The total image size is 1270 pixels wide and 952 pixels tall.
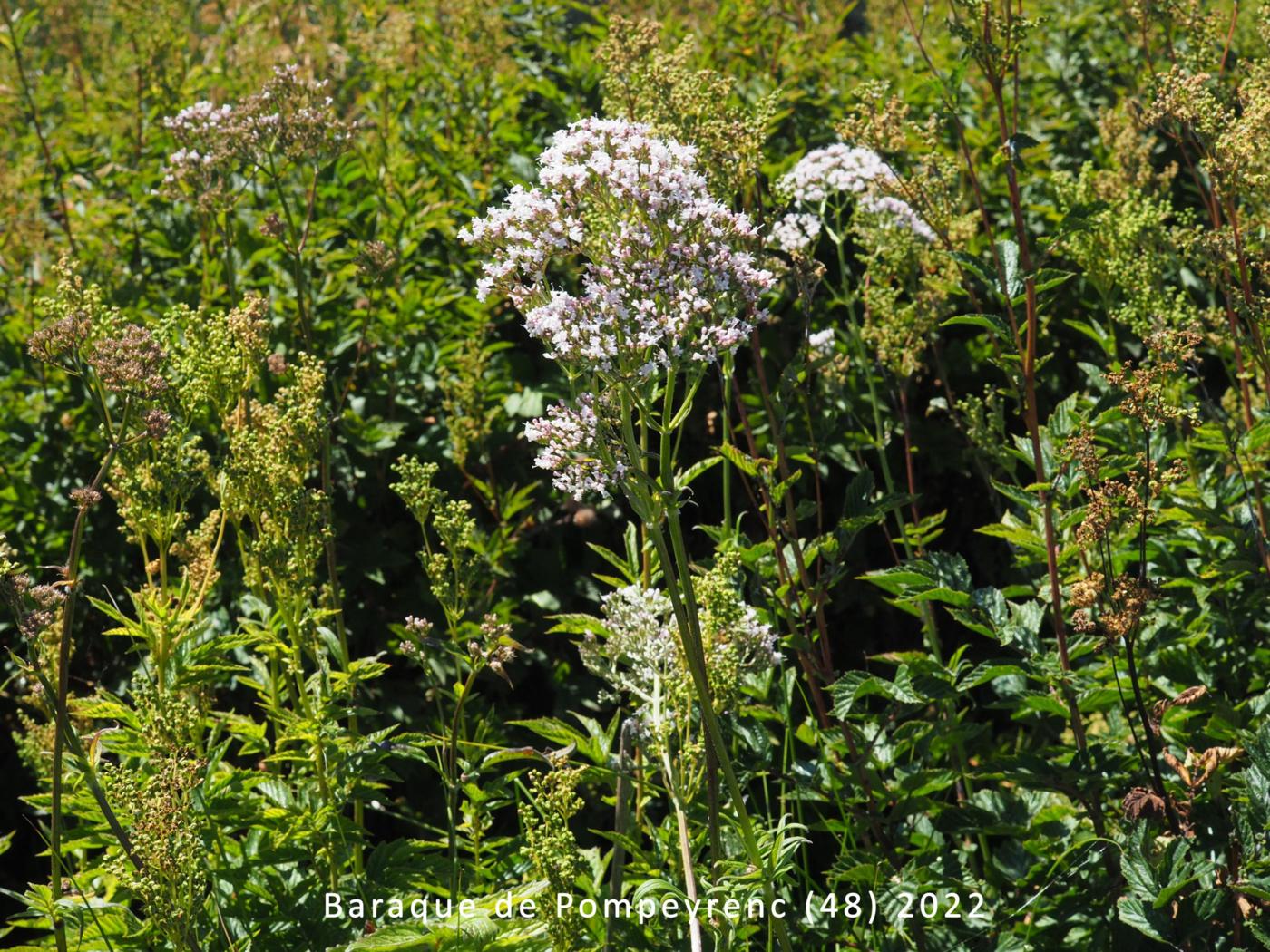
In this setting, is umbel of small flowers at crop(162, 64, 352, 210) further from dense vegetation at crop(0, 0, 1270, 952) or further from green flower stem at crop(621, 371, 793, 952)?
green flower stem at crop(621, 371, 793, 952)

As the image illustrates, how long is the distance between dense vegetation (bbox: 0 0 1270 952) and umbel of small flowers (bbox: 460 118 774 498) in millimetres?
10

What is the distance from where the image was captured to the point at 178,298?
4.36 meters

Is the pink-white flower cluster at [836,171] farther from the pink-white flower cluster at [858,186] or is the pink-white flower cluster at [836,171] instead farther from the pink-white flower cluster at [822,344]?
the pink-white flower cluster at [822,344]

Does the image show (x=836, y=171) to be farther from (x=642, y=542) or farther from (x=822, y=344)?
(x=642, y=542)

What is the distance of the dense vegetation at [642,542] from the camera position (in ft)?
7.79

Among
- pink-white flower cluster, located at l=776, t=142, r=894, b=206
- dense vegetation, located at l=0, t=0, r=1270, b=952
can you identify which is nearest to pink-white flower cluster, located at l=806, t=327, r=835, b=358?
dense vegetation, located at l=0, t=0, r=1270, b=952

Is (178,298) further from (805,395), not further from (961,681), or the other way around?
(961,681)

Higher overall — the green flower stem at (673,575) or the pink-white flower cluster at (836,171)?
the pink-white flower cluster at (836,171)

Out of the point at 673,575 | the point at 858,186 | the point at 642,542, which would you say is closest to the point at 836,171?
the point at 858,186

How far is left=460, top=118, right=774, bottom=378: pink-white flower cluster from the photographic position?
2.14 metres

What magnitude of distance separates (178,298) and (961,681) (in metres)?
2.93

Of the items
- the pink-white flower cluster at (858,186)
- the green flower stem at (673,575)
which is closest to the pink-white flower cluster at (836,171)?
the pink-white flower cluster at (858,186)

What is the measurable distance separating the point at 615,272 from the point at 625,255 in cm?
3

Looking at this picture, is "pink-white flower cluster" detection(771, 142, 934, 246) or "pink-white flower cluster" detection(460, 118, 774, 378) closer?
"pink-white flower cluster" detection(460, 118, 774, 378)
